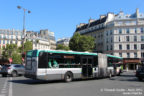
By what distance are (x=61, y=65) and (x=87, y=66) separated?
10.5 ft

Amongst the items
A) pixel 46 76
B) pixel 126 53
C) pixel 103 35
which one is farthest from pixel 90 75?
pixel 103 35

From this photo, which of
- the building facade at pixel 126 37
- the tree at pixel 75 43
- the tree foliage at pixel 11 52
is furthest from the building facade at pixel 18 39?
the building facade at pixel 126 37

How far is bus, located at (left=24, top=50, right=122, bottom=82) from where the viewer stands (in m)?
13.4

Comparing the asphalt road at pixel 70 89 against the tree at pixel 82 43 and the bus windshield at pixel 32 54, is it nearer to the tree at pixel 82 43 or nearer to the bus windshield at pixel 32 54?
the bus windshield at pixel 32 54

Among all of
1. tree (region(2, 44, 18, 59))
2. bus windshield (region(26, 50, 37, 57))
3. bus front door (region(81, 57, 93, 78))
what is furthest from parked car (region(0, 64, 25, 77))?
tree (region(2, 44, 18, 59))

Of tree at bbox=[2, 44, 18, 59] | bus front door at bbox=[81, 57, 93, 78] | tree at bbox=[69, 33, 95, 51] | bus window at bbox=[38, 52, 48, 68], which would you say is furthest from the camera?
tree at bbox=[2, 44, 18, 59]

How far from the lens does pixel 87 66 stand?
1694cm

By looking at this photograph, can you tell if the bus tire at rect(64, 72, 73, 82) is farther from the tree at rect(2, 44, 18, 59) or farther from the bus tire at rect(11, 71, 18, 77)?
the tree at rect(2, 44, 18, 59)

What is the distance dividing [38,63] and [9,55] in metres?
58.0

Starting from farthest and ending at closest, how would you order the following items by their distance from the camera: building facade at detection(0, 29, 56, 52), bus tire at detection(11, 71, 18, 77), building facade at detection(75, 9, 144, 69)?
building facade at detection(0, 29, 56, 52) < building facade at detection(75, 9, 144, 69) < bus tire at detection(11, 71, 18, 77)

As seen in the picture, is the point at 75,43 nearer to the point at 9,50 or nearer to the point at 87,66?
the point at 9,50

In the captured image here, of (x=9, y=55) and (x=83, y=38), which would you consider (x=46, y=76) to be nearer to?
(x=83, y=38)

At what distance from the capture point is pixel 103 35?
192ft

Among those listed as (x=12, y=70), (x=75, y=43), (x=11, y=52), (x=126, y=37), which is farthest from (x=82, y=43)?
(x=12, y=70)
